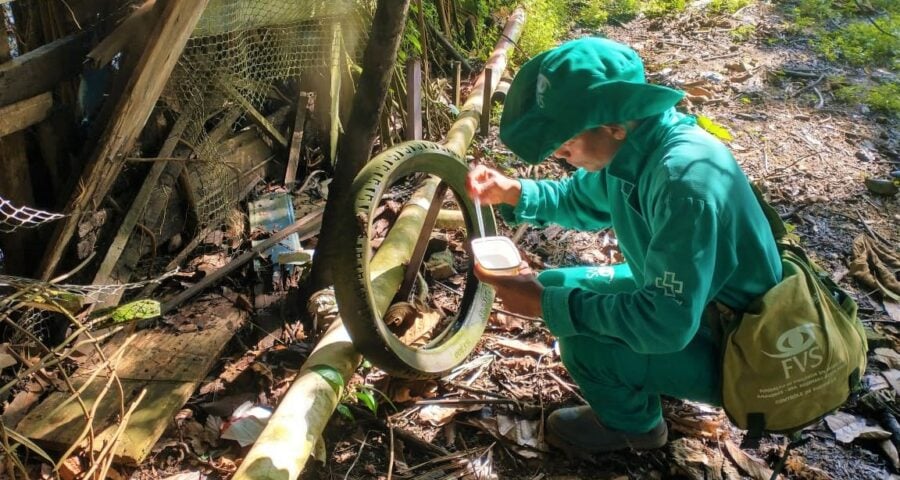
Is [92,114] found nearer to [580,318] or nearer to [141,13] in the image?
[141,13]

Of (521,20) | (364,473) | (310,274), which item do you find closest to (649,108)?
(364,473)

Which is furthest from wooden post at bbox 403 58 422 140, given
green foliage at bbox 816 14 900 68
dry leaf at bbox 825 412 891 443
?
green foliage at bbox 816 14 900 68

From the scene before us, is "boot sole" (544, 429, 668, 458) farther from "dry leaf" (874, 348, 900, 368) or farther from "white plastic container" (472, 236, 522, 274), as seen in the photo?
"dry leaf" (874, 348, 900, 368)

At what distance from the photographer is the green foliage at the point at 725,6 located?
10000 mm

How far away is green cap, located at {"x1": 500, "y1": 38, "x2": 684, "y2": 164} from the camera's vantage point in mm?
2246

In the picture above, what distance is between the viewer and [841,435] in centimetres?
328

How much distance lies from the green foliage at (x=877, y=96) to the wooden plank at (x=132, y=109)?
23.4 feet

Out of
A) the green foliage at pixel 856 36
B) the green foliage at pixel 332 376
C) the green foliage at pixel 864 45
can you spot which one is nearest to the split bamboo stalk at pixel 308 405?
the green foliage at pixel 332 376

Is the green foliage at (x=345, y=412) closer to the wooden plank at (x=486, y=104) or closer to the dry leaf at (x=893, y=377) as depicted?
the dry leaf at (x=893, y=377)

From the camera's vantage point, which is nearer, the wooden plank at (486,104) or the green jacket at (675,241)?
the green jacket at (675,241)

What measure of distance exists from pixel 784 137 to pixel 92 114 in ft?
20.2

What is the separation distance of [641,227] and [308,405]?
1.54 m

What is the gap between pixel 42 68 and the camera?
3135mm

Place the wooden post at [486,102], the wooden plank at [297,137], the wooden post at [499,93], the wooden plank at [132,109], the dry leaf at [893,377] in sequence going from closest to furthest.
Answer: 1. the wooden plank at [132,109]
2. the dry leaf at [893,377]
3. the wooden plank at [297,137]
4. the wooden post at [486,102]
5. the wooden post at [499,93]
